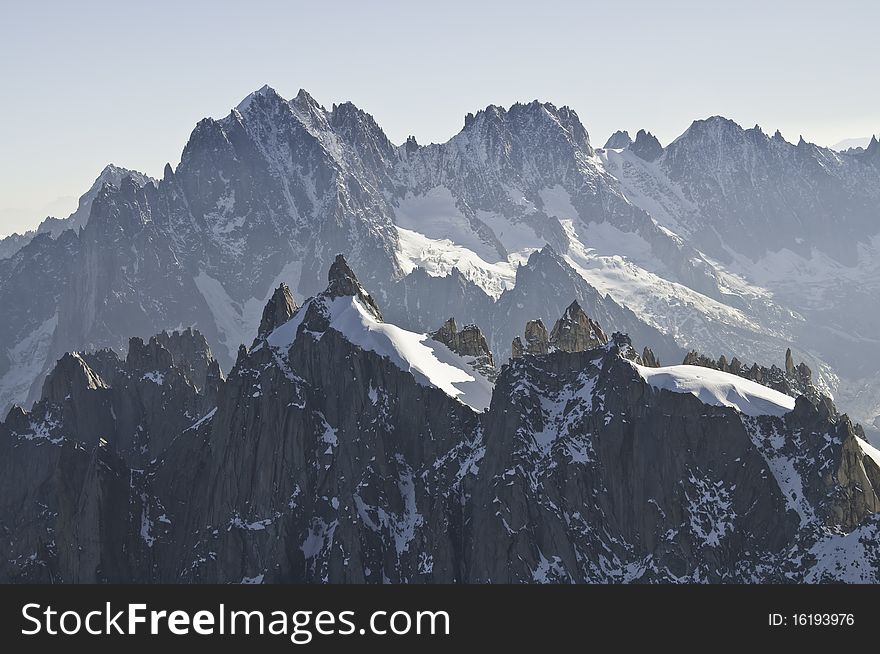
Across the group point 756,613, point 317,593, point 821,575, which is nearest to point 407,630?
point 317,593

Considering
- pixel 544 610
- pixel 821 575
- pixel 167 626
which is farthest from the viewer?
pixel 821 575

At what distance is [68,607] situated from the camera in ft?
297

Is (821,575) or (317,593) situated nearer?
(317,593)

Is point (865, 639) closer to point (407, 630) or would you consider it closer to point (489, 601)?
point (489, 601)

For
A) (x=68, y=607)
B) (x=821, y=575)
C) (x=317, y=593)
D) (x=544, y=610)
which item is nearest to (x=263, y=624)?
(x=317, y=593)

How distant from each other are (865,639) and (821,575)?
108 metres

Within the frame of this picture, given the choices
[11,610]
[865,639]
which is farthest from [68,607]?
[865,639]

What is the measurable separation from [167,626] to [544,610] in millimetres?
27135

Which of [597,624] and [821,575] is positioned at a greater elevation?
[821,575]

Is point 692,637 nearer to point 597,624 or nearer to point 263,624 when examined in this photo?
point 597,624

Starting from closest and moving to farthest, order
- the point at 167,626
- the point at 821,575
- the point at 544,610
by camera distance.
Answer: the point at 167,626 → the point at 544,610 → the point at 821,575

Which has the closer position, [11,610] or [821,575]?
[11,610]

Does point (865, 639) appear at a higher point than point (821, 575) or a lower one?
lower

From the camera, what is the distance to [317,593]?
3610 inches
